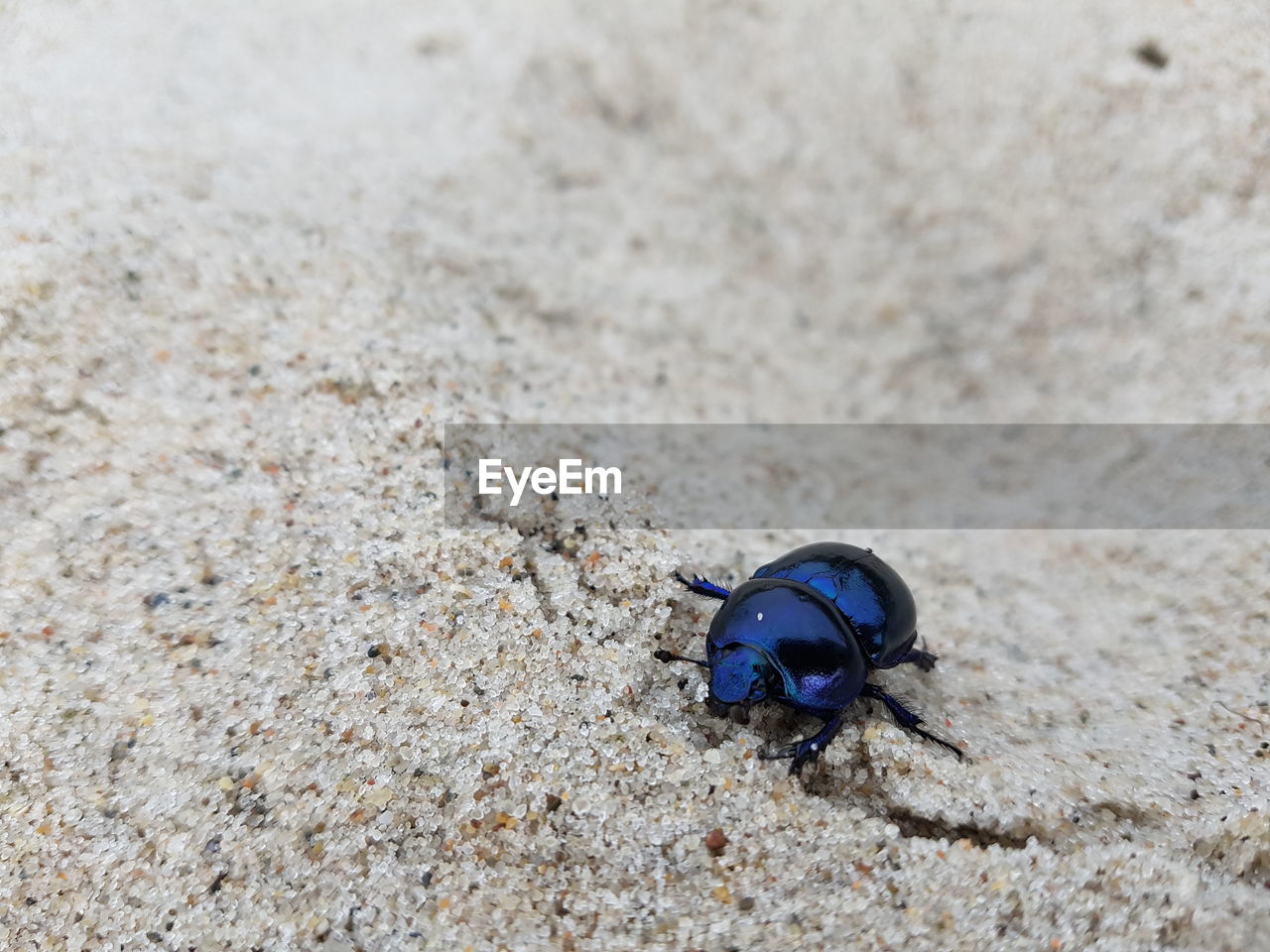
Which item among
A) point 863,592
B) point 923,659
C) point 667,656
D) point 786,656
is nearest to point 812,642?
point 786,656

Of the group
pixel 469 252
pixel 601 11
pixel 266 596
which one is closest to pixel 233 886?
pixel 266 596

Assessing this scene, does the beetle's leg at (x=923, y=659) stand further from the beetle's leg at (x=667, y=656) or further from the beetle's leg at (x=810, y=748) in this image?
the beetle's leg at (x=667, y=656)

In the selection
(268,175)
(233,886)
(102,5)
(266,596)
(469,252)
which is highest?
(102,5)

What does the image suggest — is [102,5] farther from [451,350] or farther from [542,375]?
[542,375]

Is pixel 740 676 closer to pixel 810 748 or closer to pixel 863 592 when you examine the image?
pixel 810 748

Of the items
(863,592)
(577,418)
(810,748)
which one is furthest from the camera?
(577,418)

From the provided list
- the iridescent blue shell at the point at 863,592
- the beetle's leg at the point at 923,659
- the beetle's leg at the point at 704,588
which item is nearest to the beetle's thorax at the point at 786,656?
the iridescent blue shell at the point at 863,592
